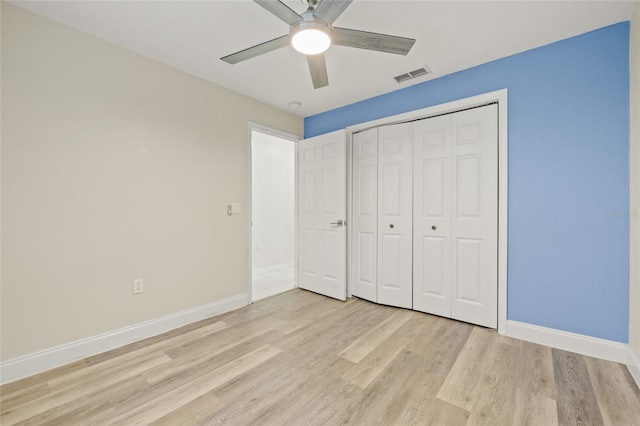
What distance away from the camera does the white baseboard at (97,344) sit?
190cm

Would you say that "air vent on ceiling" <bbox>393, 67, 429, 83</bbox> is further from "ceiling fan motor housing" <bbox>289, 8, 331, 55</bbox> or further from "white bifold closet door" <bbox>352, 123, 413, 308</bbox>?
"ceiling fan motor housing" <bbox>289, 8, 331, 55</bbox>

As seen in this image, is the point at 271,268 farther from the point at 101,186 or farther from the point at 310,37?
the point at 310,37

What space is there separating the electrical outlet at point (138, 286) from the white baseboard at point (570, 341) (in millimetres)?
3276

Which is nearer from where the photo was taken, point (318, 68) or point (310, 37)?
point (310, 37)

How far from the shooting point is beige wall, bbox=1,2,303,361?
1.92 metres

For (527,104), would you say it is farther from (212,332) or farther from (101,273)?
(101,273)

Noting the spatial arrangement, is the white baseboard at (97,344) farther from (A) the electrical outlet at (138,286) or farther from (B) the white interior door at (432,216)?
(B) the white interior door at (432,216)

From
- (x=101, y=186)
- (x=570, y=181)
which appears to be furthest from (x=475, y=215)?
(x=101, y=186)

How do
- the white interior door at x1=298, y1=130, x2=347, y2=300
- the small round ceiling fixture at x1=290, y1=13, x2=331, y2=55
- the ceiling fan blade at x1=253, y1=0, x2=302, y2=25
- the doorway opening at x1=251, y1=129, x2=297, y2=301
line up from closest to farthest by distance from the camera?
1. the ceiling fan blade at x1=253, y1=0, x2=302, y2=25
2. the small round ceiling fixture at x1=290, y1=13, x2=331, y2=55
3. the white interior door at x1=298, y1=130, x2=347, y2=300
4. the doorway opening at x1=251, y1=129, x2=297, y2=301

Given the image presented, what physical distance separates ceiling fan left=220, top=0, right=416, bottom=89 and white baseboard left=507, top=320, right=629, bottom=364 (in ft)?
8.02

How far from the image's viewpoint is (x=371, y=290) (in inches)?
136

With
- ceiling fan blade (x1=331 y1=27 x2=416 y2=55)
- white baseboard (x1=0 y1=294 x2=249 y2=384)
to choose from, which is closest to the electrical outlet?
white baseboard (x1=0 y1=294 x2=249 y2=384)

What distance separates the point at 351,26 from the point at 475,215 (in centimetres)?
199

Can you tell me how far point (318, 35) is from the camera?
61.9 inches
